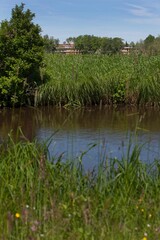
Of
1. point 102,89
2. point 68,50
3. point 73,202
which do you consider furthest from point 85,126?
point 68,50

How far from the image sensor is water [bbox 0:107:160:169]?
8867 mm

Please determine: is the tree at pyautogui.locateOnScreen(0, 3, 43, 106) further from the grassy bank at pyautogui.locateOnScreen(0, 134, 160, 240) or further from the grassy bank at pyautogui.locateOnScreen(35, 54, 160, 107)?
the grassy bank at pyautogui.locateOnScreen(0, 134, 160, 240)

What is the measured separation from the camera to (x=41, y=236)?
113 inches

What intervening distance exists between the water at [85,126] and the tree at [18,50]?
823 mm

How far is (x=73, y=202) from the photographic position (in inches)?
140

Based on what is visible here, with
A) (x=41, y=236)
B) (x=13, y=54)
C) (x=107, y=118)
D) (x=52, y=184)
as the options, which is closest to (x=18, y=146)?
(x=52, y=184)

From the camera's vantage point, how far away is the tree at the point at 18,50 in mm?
13820

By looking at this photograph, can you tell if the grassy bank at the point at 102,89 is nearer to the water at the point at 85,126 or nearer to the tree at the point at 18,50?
the water at the point at 85,126

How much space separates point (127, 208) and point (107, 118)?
30.9 ft

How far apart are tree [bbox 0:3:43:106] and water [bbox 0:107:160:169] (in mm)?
823

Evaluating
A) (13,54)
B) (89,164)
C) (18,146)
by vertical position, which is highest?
(13,54)

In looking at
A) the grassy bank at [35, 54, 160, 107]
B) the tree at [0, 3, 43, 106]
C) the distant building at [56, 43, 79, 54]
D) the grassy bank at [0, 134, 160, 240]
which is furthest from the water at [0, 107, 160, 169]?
the distant building at [56, 43, 79, 54]

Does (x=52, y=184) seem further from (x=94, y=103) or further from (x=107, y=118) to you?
(x=94, y=103)

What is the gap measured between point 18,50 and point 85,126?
3.90 metres
